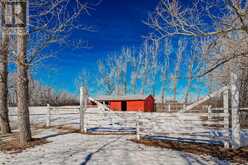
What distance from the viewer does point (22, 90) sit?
807 centimetres

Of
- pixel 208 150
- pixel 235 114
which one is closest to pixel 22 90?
pixel 208 150

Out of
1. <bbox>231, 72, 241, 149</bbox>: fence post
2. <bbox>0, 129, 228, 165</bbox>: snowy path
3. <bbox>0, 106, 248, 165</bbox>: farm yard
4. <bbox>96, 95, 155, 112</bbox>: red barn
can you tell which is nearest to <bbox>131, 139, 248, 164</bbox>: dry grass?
<bbox>0, 106, 248, 165</bbox>: farm yard

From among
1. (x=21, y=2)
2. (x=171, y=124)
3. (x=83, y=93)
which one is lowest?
(x=171, y=124)

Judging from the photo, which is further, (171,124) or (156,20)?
(171,124)

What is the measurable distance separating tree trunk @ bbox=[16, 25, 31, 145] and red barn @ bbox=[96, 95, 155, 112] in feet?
79.9

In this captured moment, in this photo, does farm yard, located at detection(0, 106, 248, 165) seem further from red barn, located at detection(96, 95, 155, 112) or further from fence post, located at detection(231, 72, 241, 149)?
red barn, located at detection(96, 95, 155, 112)

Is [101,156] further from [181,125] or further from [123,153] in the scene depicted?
[181,125]

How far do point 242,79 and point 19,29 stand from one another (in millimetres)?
13904

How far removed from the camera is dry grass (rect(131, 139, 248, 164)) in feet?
21.6

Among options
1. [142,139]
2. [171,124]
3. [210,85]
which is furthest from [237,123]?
[210,85]

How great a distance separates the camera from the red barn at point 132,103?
106 ft

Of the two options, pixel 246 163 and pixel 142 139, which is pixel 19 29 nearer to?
pixel 142 139

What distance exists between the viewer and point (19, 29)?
321 inches

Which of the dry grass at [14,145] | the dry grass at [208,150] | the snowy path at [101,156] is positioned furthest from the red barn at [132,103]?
the snowy path at [101,156]
